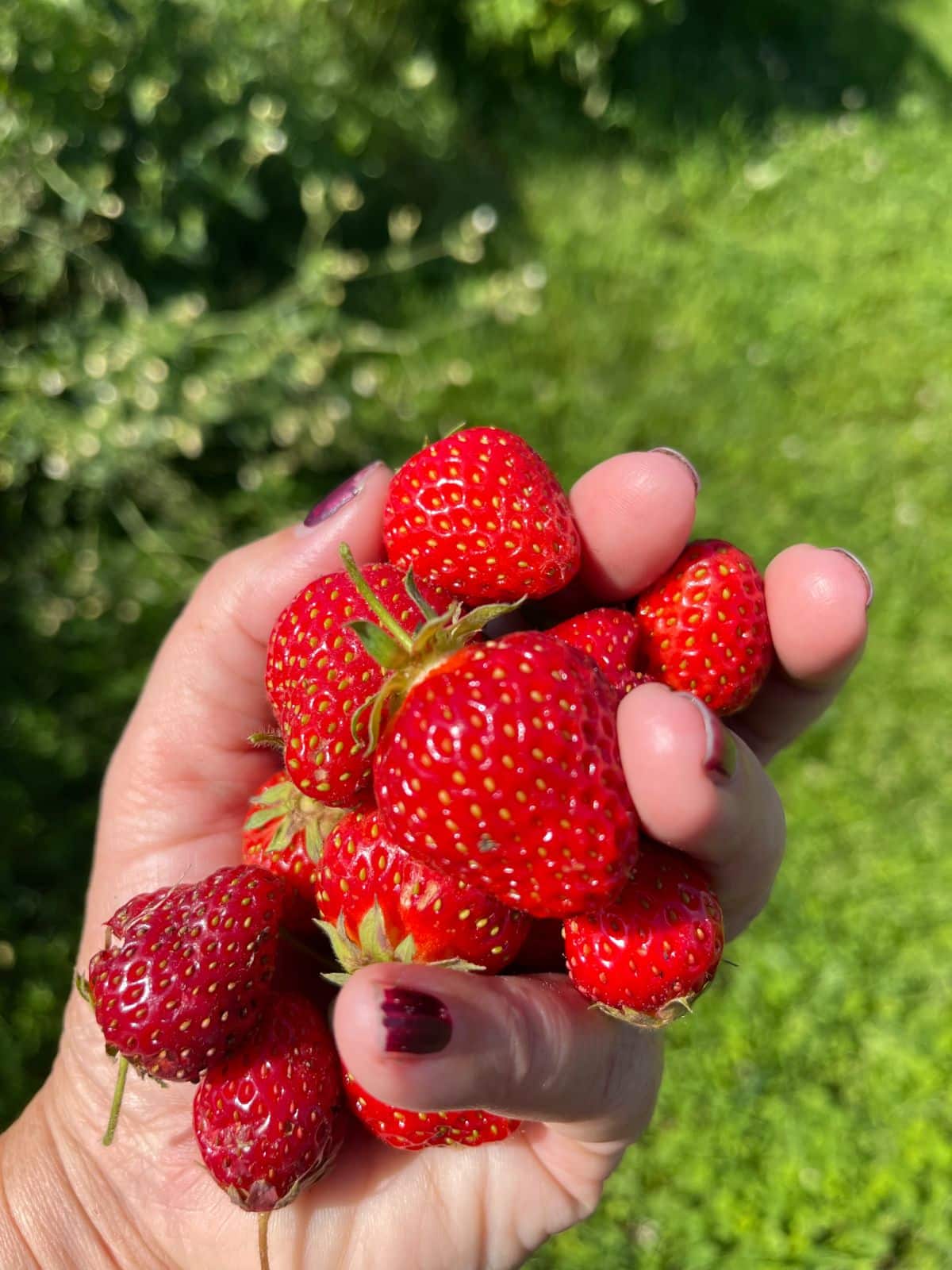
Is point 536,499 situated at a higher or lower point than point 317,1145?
higher

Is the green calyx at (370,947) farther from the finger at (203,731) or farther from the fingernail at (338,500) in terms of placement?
the fingernail at (338,500)

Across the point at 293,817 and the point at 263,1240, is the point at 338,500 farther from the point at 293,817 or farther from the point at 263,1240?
the point at 263,1240

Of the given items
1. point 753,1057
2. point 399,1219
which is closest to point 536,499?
point 399,1219

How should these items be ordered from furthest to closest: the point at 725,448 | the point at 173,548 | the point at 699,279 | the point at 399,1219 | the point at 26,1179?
the point at 699,279, the point at 725,448, the point at 173,548, the point at 26,1179, the point at 399,1219

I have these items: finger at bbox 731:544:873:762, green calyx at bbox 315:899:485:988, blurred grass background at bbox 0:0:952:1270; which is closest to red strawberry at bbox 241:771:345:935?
green calyx at bbox 315:899:485:988

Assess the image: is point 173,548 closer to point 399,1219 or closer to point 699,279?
point 399,1219

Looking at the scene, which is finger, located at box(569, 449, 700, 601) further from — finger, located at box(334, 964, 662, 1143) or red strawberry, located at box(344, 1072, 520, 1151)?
red strawberry, located at box(344, 1072, 520, 1151)
